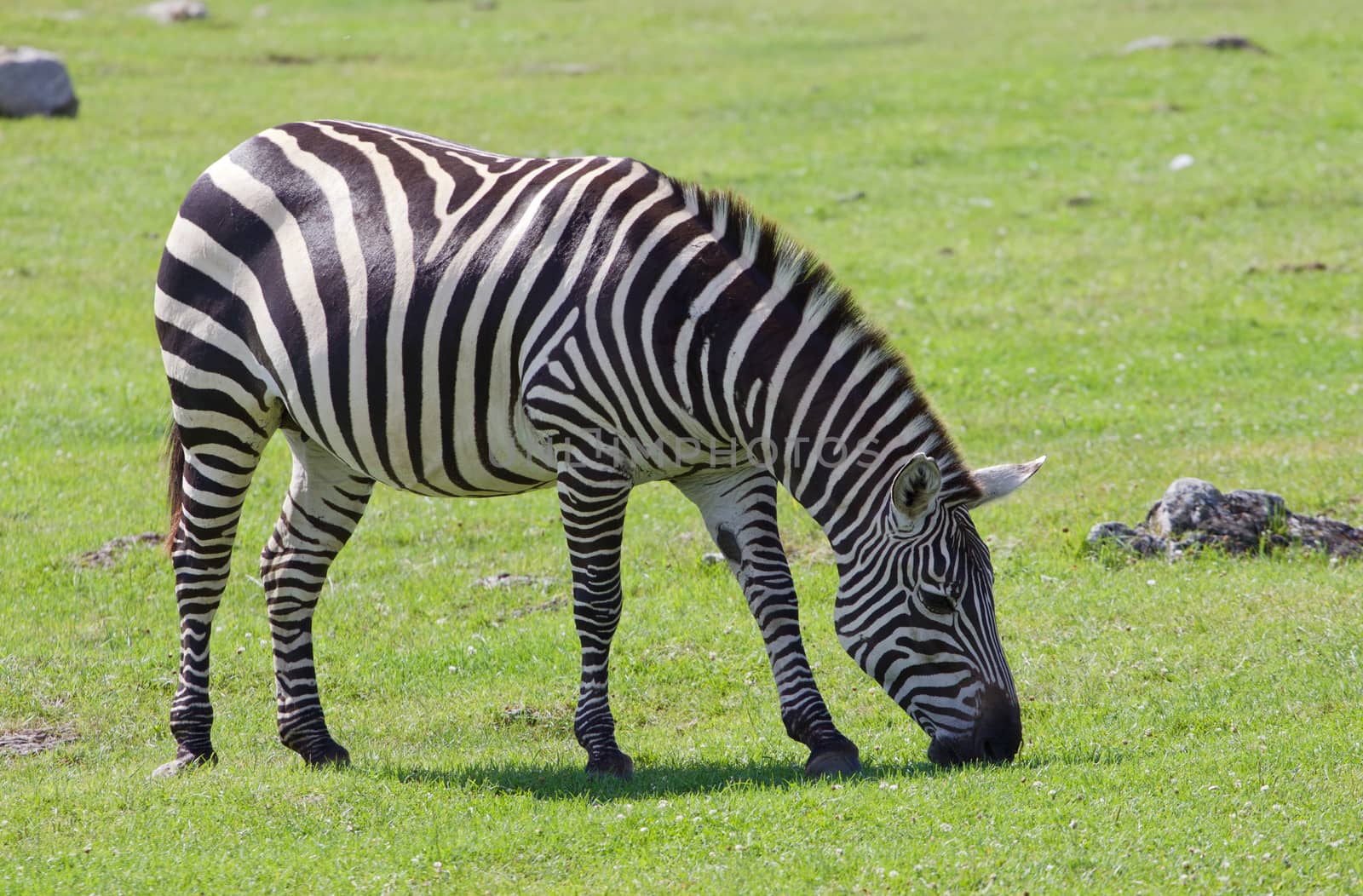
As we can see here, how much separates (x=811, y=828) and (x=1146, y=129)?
2177 centimetres

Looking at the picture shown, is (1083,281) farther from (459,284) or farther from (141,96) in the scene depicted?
(141,96)

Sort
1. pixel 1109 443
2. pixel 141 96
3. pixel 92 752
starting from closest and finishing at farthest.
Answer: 1. pixel 92 752
2. pixel 1109 443
3. pixel 141 96

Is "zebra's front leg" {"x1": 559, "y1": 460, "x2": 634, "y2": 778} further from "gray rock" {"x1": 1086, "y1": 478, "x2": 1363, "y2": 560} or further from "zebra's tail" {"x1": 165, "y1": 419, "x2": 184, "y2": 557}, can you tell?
"gray rock" {"x1": 1086, "y1": 478, "x2": 1363, "y2": 560}

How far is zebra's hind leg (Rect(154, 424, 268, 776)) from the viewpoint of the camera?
26.7 feet

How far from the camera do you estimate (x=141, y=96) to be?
28812mm

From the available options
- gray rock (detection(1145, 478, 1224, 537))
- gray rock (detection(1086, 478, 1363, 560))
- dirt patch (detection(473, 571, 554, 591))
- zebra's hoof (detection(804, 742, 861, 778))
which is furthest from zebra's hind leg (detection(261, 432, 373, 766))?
gray rock (detection(1145, 478, 1224, 537))

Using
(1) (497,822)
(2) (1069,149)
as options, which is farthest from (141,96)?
(1) (497,822)

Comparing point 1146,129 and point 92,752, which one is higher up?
point 1146,129

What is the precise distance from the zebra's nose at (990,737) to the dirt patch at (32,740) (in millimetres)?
5035

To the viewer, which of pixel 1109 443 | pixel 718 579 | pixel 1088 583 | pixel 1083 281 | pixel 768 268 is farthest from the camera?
pixel 1083 281

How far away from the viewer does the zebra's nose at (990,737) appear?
6770 millimetres

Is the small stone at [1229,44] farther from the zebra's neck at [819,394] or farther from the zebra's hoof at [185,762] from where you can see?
the zebra's hoof at [185,762]

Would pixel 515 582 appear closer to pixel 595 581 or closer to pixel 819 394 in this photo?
pixel 595 581

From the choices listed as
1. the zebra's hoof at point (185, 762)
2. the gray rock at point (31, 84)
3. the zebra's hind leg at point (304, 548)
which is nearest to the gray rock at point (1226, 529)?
the zebra's hind leg at point (304, 548)
